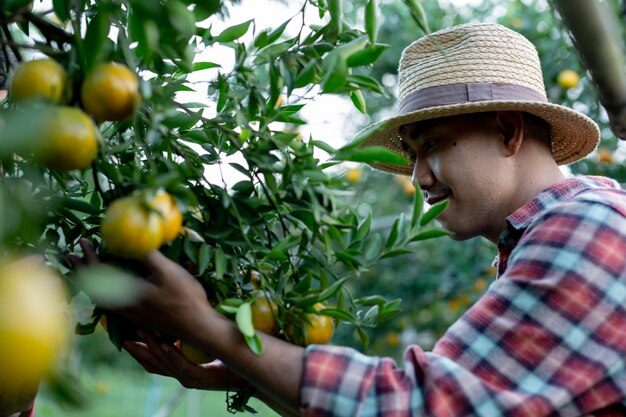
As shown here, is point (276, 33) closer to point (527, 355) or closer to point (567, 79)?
point (527, 355)

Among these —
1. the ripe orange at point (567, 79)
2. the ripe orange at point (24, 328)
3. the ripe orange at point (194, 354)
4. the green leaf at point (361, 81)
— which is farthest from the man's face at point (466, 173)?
the ripe orange at point (567, 79)

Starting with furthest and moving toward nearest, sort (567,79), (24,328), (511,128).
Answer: (567,79), (511,128), (24,328)

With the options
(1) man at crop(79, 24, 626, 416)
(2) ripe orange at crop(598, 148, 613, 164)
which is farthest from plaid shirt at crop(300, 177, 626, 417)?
(2) ripe orange at crop(598, 148, 613, 164)

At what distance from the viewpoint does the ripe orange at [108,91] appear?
0.69 metres

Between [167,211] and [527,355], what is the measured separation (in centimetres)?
44

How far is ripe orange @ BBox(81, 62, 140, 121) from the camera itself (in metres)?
0.69

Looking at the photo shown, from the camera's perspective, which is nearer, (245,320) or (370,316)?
(245,320)

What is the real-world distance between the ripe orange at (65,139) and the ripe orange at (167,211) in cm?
7

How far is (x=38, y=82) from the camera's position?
2.17ft

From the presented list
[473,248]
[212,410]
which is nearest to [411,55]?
[473,248]

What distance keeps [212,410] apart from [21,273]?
8.03 m

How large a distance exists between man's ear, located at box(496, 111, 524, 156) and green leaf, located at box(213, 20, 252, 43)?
492mm

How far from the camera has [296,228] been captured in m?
0.92

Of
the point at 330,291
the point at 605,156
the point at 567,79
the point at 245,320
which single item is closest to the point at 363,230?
the point at 330,291
